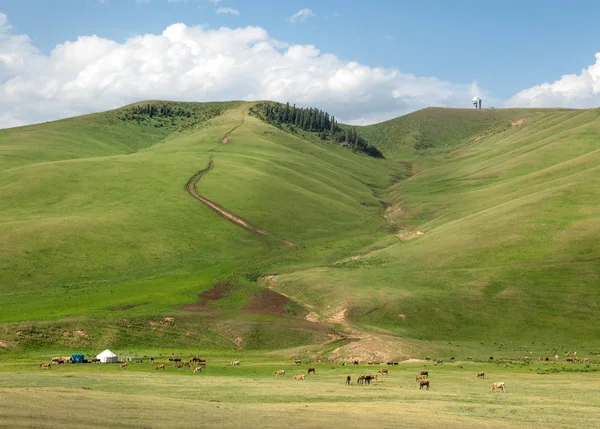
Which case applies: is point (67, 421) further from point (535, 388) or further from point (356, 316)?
→ point (356, 316)

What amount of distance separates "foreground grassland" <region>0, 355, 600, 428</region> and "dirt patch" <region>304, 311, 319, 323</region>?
Answer: 2826cm

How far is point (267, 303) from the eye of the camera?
10394 cm

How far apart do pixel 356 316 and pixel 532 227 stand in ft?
155

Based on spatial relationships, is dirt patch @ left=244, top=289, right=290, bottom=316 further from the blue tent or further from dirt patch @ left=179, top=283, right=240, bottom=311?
the blue tent

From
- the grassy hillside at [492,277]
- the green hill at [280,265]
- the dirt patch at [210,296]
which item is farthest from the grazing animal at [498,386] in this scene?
the dirt patch at [210,296]

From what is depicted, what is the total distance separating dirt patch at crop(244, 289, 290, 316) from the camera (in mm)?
100113

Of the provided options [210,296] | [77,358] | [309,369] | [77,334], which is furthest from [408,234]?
[77,358]

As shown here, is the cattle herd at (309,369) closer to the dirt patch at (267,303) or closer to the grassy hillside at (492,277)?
the grassy hillside at (492,277)

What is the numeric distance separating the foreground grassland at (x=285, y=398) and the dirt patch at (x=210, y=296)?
1203 inches

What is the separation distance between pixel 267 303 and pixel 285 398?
59847mm

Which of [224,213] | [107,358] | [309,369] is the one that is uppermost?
[224,213]

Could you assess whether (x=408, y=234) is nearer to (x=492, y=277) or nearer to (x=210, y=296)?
(x=492, y=277)

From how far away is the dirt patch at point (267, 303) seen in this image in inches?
3941

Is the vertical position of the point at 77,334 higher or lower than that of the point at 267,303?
higher
